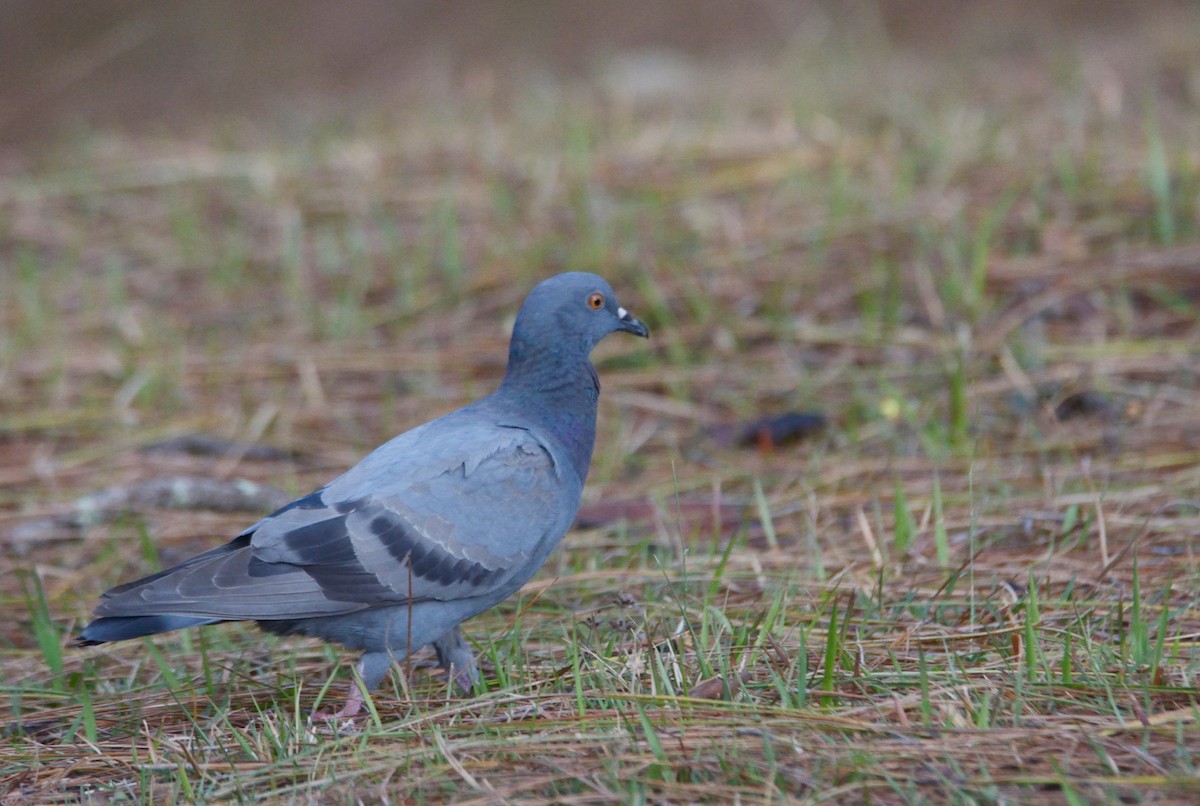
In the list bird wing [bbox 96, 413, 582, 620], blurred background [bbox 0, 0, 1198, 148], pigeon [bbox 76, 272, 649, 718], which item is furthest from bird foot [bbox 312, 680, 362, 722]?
blurred background [bbox 0, 0, 1198, 148]

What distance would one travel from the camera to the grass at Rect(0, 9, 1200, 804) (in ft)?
7.98

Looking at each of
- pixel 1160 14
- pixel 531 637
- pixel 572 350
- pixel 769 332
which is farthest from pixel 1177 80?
pixel 531 637

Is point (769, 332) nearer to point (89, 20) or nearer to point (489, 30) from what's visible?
point (489, 30)

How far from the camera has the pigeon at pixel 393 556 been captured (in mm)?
2953

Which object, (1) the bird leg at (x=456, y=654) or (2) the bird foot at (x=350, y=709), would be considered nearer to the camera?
(2) the bird foot at (x=350, y=709)

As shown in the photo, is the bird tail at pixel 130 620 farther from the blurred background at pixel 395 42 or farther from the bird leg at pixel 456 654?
the blurred background at pixel 395 42

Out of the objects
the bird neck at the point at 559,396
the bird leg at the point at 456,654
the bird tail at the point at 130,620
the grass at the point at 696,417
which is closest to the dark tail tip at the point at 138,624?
the bird tail at the point at 130,620

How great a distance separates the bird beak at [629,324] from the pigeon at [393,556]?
1.76 feet

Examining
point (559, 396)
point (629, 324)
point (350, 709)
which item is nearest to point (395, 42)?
point (629, 324)

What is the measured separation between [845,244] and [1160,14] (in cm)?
537

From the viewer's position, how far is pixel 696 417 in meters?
5.02

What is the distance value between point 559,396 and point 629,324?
0.39m

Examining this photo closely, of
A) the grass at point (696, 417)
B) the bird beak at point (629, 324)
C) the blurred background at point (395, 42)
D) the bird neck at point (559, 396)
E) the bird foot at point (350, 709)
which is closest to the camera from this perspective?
the grass at point (696, 417)

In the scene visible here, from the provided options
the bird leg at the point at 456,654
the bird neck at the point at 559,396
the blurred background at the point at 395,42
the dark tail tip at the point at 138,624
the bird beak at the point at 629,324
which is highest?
the blurred background at the point at 395,42
